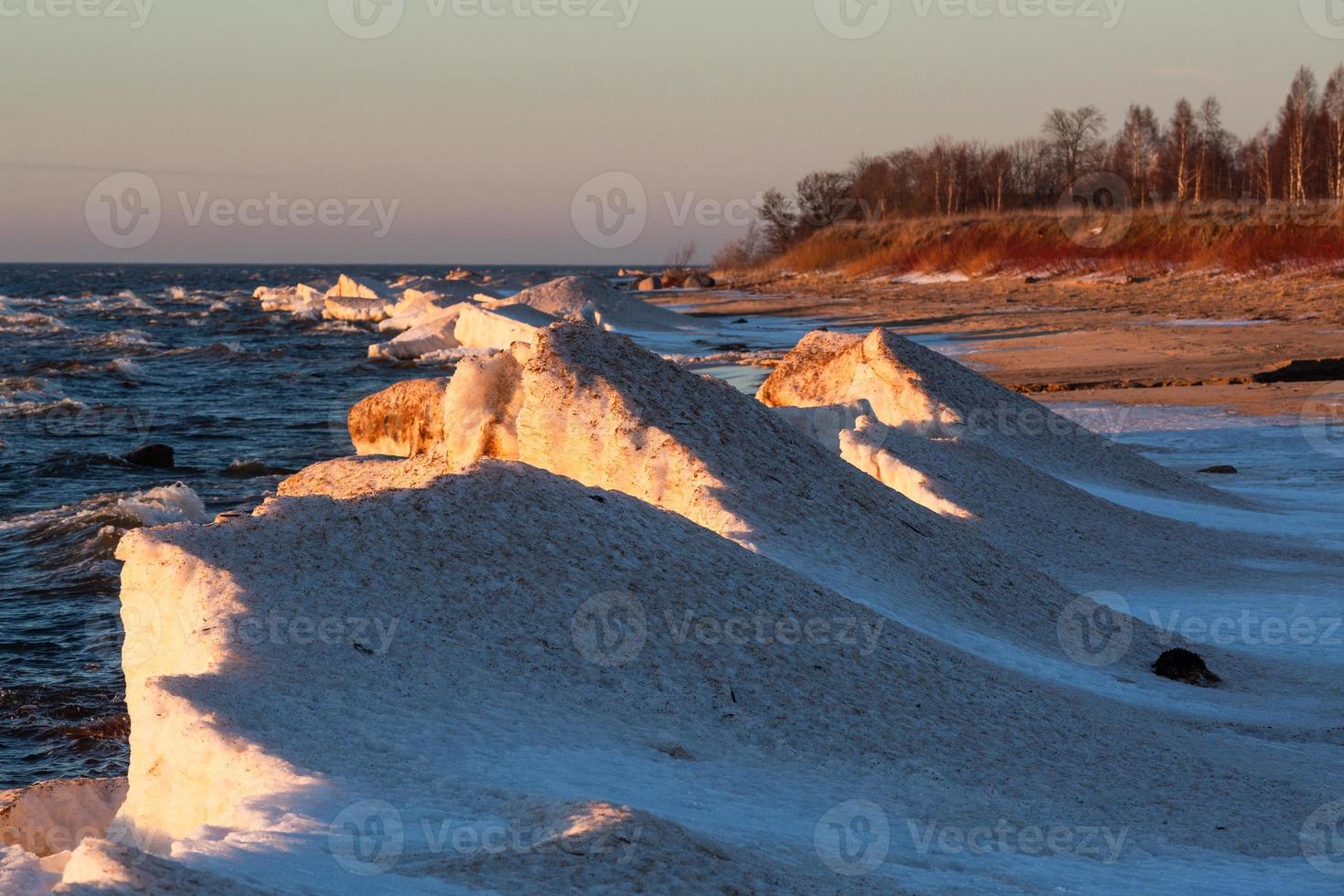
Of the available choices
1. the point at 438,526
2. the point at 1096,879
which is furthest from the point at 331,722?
the point at 1096,879

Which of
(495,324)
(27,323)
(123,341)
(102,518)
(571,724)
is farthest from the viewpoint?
(27,323)

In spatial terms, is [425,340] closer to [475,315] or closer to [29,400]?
[475,315]

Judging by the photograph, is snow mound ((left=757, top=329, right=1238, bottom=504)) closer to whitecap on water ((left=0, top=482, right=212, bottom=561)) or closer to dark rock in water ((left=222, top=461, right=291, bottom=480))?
whitecap on water ((left=0, top=482, right=212, bottom=561))

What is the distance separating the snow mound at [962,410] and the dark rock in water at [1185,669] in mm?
3966

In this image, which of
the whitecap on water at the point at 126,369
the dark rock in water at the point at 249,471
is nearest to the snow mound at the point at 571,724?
the dark rock in water at the point at 249,471

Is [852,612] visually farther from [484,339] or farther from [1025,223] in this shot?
[1025,223]

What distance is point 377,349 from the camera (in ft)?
126

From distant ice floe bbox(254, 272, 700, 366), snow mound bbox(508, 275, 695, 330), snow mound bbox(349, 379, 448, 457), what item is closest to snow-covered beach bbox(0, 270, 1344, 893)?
snow mound bbox(349, 379, 448, 457)

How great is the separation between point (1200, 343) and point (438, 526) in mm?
24858

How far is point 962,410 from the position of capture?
1198 centimetres

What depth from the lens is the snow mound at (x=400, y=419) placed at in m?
11.6

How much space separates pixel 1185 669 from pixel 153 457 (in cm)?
1674

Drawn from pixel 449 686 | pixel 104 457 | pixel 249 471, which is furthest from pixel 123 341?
pixel 449 686

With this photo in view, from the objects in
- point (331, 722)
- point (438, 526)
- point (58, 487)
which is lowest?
point (58, 487)
